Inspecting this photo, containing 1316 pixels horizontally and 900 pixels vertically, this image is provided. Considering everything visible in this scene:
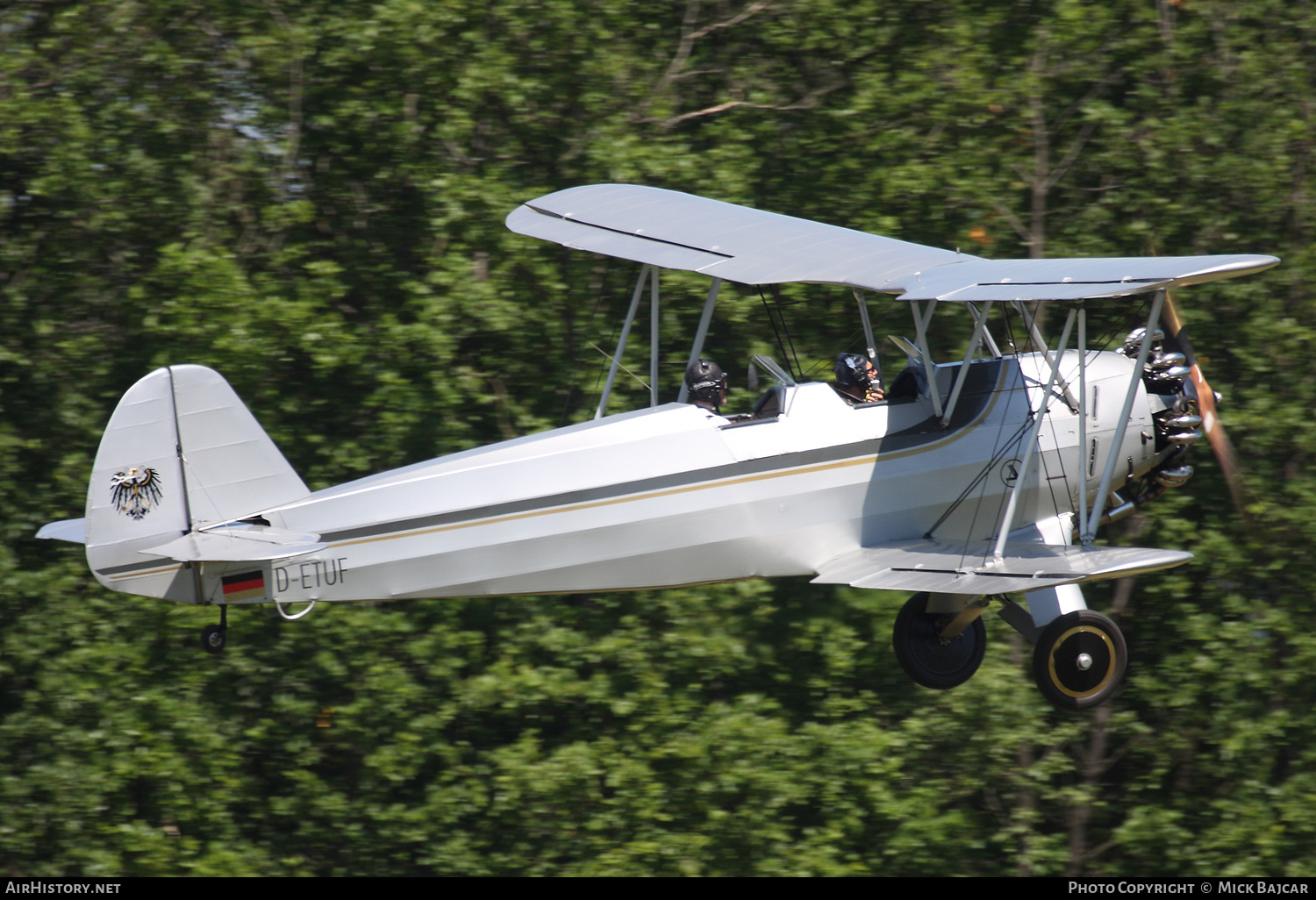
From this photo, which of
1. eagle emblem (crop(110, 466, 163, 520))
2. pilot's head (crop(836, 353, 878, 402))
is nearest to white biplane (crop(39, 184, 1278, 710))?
eagle emblem (crop(110, 466, 163, 520))

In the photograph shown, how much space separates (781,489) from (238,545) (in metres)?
3.19

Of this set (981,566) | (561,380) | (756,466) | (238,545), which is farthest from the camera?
(561,380)

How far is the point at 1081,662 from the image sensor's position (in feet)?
27.6

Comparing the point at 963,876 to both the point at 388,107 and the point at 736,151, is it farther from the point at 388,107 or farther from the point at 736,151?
the point at 388,107

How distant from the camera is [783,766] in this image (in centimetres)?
1308

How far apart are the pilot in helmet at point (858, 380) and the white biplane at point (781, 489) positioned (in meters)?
0.11

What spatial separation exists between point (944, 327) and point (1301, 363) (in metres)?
3.47

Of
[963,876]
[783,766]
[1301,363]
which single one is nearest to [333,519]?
[783,766]

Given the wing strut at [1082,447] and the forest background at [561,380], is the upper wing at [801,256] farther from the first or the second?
the forest background at [561,380]

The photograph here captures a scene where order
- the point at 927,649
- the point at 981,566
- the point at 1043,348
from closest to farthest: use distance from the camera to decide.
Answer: the point at 981,566 → the point at 1043,348 → the point at 927,649

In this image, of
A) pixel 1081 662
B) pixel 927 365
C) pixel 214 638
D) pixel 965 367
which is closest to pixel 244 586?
pixel 214 638

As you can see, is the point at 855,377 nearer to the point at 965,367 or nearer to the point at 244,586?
the point at 965,367

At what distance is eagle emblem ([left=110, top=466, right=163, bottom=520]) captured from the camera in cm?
750

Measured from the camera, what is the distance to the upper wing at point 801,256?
7586 millimetres
